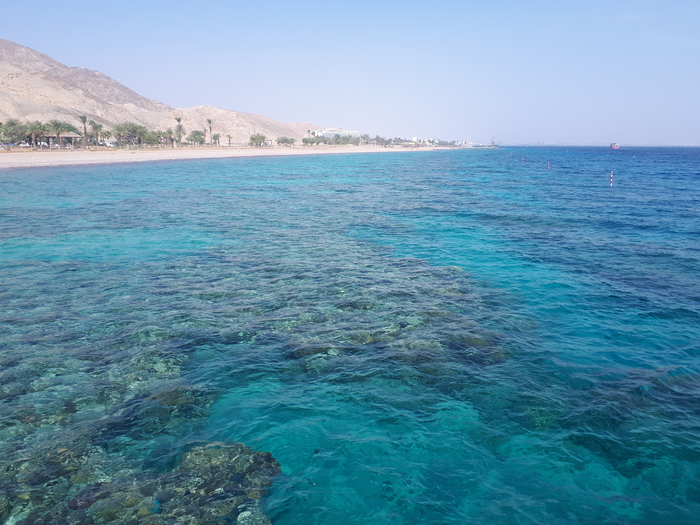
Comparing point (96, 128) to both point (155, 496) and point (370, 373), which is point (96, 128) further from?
point (155, 496)

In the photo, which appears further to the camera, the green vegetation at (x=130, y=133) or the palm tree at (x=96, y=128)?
the green vegetation at (x=130, y=133)

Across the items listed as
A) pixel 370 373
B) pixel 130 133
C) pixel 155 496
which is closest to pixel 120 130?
pixel 130 133

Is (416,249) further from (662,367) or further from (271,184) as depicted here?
(271,184)

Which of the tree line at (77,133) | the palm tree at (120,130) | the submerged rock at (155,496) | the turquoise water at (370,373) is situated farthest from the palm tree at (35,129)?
the submerged rock at (155,496)

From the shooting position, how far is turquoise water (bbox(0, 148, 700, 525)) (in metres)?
7.35

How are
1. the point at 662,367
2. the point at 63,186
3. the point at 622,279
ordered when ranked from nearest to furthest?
1. the point at 662,367
2. the point at 622,279
3. the point at 63,186

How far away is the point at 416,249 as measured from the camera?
24.6 meters

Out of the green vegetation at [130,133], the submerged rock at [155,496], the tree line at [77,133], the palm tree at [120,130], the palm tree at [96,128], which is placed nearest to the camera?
the submerged rock at [155,496]

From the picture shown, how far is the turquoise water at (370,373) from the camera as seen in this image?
7.35 metres

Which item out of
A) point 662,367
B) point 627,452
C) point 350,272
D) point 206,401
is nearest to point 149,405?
point 206,401

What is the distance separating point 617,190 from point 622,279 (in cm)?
4274

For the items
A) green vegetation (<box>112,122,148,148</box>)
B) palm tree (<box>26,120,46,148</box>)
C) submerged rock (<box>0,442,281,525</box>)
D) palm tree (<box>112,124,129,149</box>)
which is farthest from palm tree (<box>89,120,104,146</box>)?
submerged rock (<box>0,442,281,525</box>)

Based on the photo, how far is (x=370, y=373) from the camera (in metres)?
10.9

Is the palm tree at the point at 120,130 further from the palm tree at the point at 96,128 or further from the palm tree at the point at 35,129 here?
the palm tree at the point at 35,129
